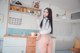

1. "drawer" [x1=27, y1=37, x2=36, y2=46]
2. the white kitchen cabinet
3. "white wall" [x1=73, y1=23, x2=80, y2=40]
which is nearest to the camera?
the white kitchen cabinet

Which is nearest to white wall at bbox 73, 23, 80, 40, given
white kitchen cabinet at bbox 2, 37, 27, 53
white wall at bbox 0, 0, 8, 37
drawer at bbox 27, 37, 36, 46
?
drawer at bbox 27, 37, 36, 46

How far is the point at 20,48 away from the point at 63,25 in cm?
223

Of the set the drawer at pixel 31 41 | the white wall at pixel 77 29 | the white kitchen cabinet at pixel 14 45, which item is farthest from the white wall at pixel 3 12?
the white wall at pixel 77 29

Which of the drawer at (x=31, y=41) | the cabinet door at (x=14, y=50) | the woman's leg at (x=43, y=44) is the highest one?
the woman's leg at (x=43, y=44)

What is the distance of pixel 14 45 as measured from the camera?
2223mm

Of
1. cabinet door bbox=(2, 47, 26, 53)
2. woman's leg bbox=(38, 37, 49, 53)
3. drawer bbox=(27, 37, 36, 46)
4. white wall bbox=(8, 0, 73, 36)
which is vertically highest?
white wall bbox=(8, 0, 73, 36)

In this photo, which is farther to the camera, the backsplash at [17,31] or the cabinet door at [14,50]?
the backsplash at [17,31]

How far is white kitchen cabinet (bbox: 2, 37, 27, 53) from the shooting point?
217 centimetres

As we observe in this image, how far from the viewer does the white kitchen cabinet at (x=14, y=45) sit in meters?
2.17

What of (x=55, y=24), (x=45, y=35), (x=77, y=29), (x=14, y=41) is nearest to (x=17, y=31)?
(x=14, y=41)

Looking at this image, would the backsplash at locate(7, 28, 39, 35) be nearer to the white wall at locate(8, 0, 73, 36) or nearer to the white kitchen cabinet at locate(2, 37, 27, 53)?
the white wall at locate(8, 0, 73, 36)

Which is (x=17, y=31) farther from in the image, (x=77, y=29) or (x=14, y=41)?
(x=77, y=29)

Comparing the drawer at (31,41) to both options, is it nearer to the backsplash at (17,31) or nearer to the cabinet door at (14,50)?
the cabinet door at (14,50)

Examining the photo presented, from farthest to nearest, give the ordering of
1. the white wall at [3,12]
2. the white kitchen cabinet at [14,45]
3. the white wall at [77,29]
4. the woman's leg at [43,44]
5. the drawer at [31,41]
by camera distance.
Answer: the white wall at [77,29], the white wall at [3,12], the drawer at [31,41], the white kitchen cabinet at [14,45], the woman's leg at [43,44]
